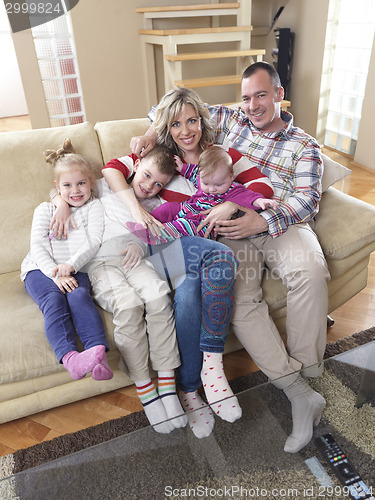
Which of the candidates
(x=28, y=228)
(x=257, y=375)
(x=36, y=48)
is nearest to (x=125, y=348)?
(x=257, y=375)

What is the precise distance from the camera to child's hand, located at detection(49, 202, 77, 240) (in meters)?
1.38

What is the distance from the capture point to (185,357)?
1.28 metres

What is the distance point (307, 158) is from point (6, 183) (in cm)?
110

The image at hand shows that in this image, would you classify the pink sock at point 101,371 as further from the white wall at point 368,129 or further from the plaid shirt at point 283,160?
the white wall at point 368,129

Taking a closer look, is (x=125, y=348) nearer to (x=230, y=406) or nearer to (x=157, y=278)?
(x=157, y=278)

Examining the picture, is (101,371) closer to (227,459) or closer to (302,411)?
(227,459)

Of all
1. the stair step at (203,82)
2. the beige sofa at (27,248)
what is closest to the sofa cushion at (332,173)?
the beige sofa at (27,248)

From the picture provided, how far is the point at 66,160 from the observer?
4.73 feet

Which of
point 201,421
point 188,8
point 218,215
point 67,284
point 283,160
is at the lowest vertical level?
point 201,421

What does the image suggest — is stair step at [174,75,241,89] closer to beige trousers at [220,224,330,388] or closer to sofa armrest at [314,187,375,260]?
sofa armrest at [314,187,375,260]

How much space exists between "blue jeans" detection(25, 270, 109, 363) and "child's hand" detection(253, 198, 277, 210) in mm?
637

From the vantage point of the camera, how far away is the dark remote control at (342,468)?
91cm

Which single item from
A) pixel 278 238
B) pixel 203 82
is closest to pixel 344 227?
pixel 278 238

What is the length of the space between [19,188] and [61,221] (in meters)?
0.28
